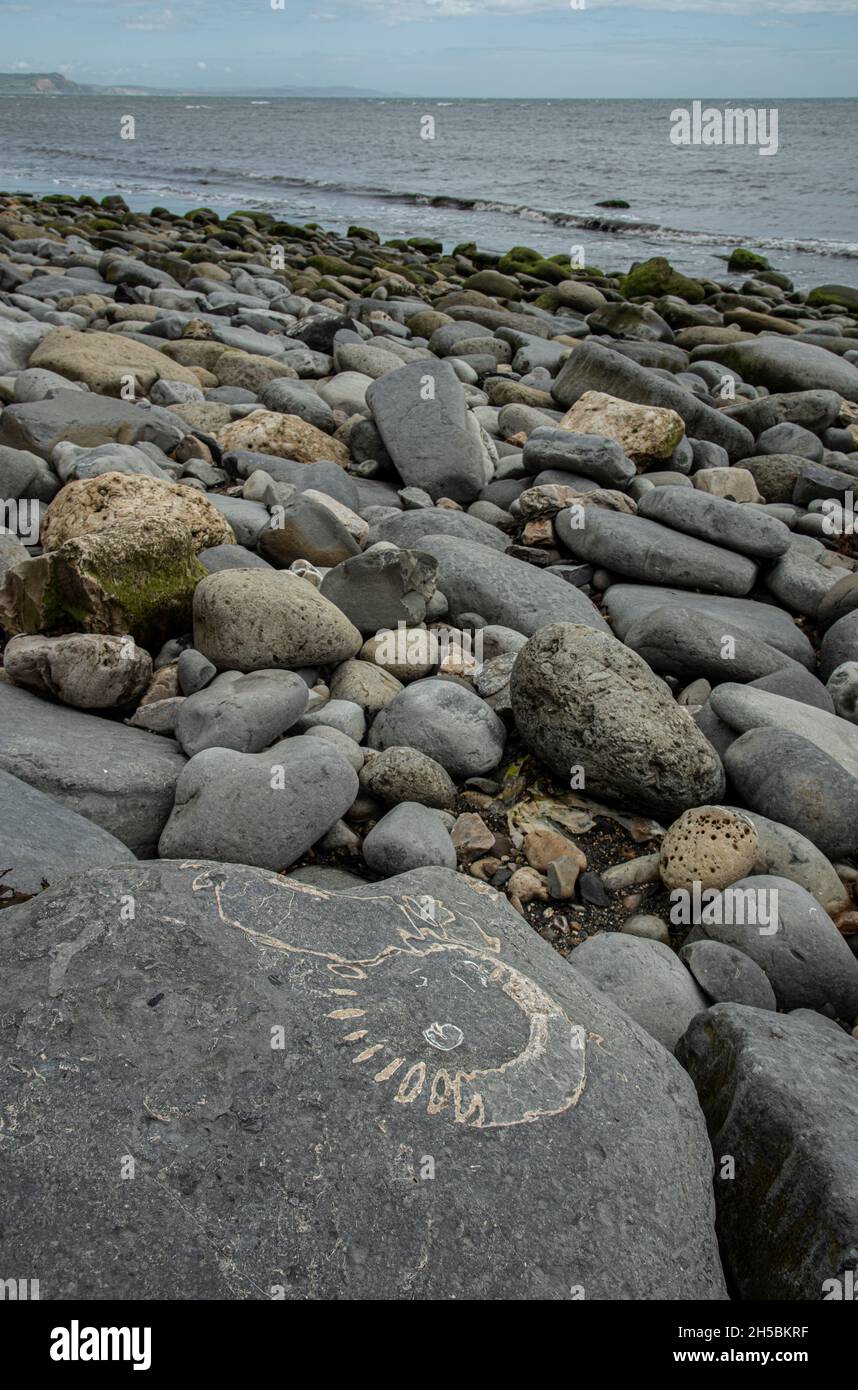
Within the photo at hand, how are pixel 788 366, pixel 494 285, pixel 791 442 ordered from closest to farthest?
pixel 791 442 → pixel 788 366 → pixel 494 285

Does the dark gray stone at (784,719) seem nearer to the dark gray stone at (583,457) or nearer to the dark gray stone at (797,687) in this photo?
the dark gray stone at (797,687)

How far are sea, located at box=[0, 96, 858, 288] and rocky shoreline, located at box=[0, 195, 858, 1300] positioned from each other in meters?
11.2

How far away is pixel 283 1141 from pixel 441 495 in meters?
5.58

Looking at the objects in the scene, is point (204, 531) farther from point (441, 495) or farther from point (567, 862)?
point (567, 862)

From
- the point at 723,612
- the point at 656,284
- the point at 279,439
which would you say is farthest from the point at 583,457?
the point at 656,284

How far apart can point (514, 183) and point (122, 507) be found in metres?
39.1

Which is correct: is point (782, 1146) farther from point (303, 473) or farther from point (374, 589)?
point (303, 473)

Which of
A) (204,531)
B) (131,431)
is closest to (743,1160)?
(204,531)

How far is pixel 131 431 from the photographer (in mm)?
6656

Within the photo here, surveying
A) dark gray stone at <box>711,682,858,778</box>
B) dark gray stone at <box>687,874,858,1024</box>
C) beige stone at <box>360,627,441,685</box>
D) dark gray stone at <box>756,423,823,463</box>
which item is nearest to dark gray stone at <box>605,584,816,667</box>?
dark gray stone at <box>711,682,858,778</box>

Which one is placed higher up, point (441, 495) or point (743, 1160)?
point (441, 495)

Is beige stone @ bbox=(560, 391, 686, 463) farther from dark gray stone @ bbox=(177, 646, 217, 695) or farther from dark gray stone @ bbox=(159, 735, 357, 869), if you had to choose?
dark gray stone @ bbox=(159, 735, 357, 869)

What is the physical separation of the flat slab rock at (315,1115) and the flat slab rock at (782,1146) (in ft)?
0.40

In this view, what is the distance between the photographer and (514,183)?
127 feet
